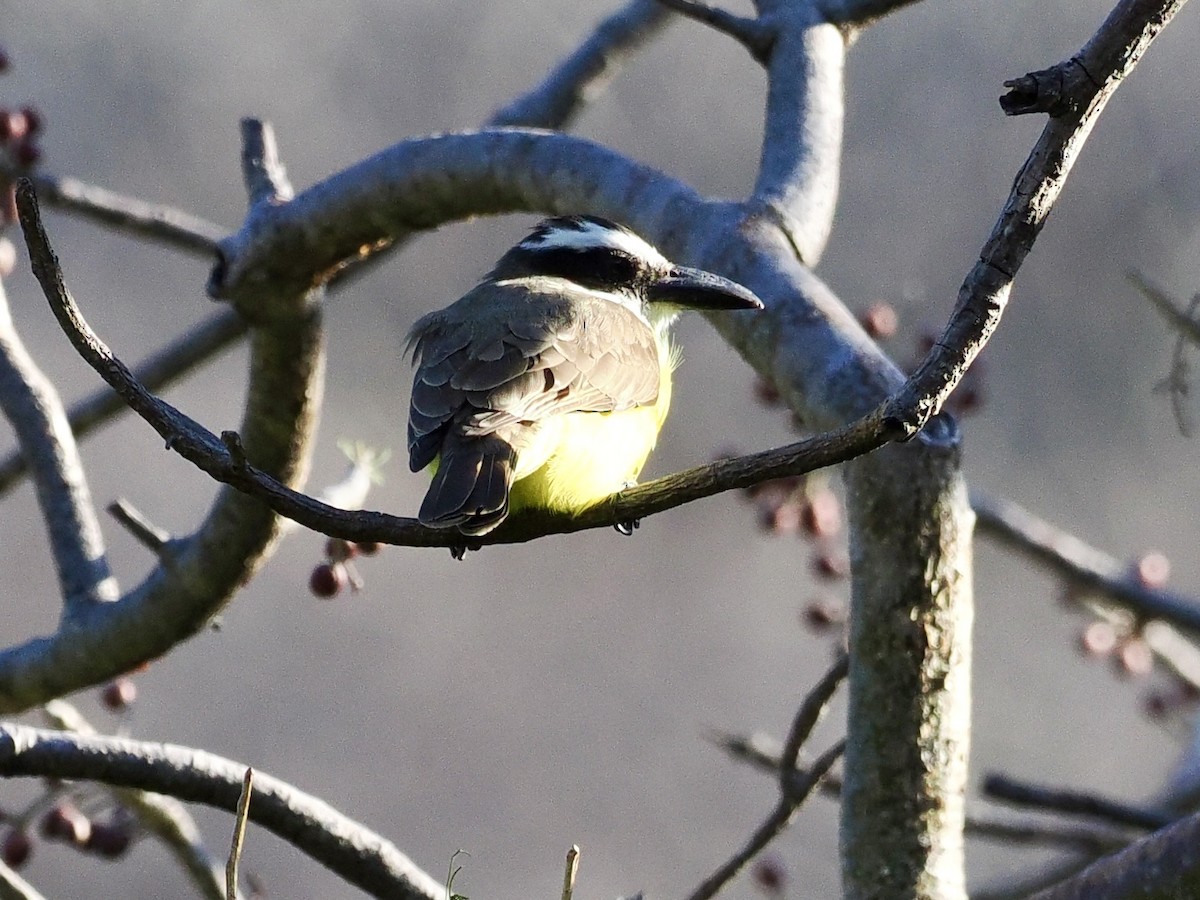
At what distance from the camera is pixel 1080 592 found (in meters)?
4.69

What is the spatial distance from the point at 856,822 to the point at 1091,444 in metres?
6.02

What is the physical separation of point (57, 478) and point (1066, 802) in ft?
6.61

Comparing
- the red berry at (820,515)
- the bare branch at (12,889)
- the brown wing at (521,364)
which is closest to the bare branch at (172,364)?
the brown wing at (521,364)

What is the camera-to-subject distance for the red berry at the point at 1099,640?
5.34 metres

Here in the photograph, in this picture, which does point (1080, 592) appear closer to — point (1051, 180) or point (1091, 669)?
point (1051, 180)

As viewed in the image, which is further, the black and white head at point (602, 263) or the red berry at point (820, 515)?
the red berry at point (820, 515)

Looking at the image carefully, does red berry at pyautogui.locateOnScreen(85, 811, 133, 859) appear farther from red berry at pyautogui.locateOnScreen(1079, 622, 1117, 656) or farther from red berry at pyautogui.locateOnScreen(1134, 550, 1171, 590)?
red berry at pyautogui.locateOnScreen(1079, 622, 1117, 656)

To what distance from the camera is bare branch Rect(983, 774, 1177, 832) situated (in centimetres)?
242

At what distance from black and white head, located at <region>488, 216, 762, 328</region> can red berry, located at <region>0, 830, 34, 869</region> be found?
157 cm

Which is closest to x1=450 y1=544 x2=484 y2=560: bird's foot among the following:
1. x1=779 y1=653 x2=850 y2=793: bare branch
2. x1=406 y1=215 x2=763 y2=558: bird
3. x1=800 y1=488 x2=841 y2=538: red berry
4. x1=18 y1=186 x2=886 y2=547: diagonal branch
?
x1=406 y1=215 x2=763 y2=558: bird

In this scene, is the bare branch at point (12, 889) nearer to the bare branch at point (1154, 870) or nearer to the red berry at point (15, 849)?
the red berry at point (15, 849)

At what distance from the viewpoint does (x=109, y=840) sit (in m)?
3.97

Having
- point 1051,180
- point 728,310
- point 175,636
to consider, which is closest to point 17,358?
point 175,636

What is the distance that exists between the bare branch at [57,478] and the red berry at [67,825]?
0.65 metres
